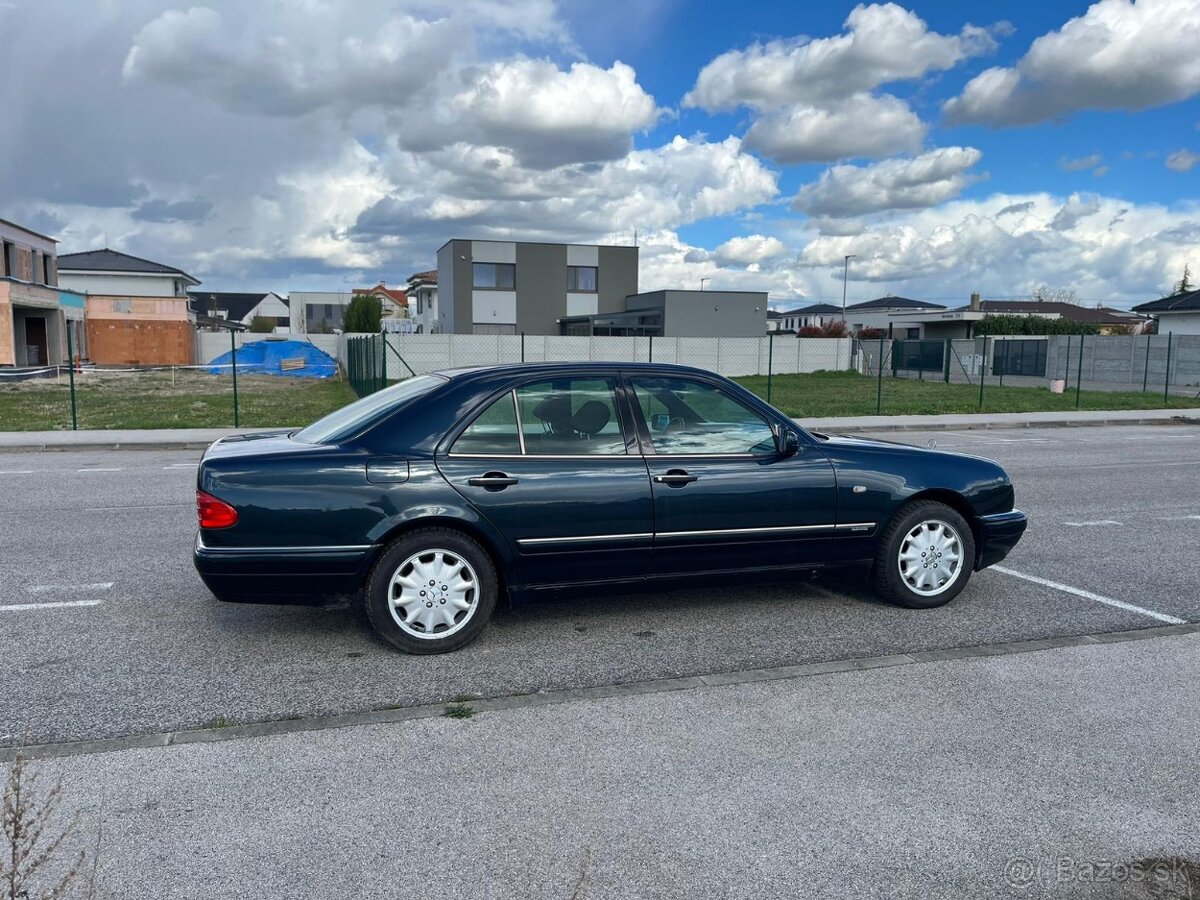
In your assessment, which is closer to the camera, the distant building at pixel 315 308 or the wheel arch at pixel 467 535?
the wheel arch at pixel 467 535

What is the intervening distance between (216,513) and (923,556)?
3.94 meters

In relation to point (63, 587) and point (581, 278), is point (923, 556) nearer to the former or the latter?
point (63, 587)

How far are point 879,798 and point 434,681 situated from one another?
2134 millimetres

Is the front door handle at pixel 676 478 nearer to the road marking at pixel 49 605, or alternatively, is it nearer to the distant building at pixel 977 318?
the road marking at pixel 49 605

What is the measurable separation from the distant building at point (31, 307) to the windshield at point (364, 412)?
4158 cm

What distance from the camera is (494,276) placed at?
60.2m

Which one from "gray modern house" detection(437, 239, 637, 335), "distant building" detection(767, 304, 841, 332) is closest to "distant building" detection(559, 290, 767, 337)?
"gray modern house" detection(437, 239, 637, 335)

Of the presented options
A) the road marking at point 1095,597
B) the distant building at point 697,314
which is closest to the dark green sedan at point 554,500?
the road marking at point 1095,597

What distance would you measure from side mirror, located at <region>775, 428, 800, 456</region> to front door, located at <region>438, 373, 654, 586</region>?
0.85 metres

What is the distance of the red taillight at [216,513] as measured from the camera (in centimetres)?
483

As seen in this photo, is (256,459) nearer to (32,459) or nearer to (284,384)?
(32,459)

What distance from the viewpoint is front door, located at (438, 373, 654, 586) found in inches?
199

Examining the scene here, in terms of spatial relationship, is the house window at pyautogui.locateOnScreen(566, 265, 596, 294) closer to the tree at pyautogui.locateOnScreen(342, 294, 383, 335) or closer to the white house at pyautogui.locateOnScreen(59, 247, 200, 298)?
the tree at pyautogui.locateOnScreen(342, 294, 383, 335)

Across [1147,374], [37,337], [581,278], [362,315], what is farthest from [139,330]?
[1147,374]
